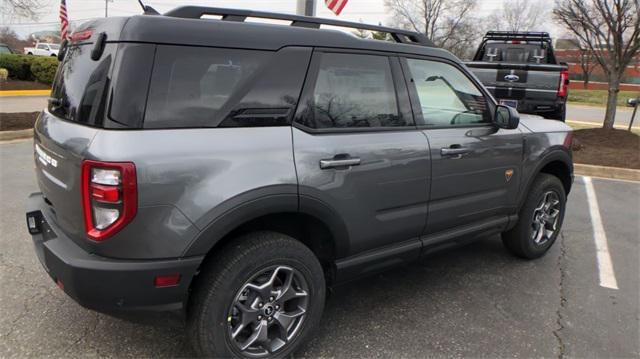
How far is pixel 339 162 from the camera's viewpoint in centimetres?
267

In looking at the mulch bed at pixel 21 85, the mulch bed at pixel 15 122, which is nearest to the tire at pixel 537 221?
the mulch bed at pixel 15 122

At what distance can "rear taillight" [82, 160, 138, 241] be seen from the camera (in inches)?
82.1

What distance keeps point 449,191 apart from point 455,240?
1.39 feet

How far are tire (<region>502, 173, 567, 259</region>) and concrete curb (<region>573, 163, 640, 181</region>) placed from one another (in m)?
4.26

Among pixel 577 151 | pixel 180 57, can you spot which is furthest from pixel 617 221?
pixel 180 57

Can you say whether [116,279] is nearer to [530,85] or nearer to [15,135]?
[530,85]

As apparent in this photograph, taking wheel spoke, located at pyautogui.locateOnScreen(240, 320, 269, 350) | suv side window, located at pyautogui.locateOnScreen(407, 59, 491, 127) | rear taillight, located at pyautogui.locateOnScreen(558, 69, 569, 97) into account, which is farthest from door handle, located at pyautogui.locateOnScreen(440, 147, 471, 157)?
rear taillight, located at pyautogui.locateOnScreen(558, 69, 569, 97)

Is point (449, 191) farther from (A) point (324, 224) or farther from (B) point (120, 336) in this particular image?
(B) point (120, 336)

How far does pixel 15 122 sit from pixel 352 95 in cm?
965

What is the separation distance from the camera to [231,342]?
8.10 ft

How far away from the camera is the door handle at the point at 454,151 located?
3.24 meters

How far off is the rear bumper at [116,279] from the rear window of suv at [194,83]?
64 centimetres

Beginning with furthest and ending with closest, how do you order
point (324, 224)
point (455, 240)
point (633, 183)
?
point (633, 183)
point (455, 240)
point (324, 224)

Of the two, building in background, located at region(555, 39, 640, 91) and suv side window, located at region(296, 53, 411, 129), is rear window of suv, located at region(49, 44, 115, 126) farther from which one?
building in background, located at region(555, 39, 640, 91)
